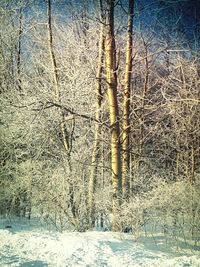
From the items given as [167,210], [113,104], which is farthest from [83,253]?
[113,104]

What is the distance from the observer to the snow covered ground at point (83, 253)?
4.68 m

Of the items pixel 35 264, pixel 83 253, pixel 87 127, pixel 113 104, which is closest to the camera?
pixel 35 264

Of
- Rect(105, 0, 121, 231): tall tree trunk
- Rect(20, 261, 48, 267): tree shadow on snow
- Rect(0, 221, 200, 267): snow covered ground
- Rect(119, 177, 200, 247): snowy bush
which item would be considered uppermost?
Rect(105, 0, 121, 231): tall tree trunk

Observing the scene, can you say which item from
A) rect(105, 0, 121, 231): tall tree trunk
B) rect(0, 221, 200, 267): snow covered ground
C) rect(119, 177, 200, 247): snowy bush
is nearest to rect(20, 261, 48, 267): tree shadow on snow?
rect(0, 221, 200, 267): snow covered ground

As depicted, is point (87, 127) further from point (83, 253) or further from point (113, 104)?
point (83, 253)

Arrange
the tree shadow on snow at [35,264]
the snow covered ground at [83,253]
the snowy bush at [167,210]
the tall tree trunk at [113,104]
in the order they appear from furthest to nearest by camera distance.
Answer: the tall tree trunk at [113,104], the snowy bush at [167,210], the snow covered ground at [83,253], the tree shadow on snow at [35,264]

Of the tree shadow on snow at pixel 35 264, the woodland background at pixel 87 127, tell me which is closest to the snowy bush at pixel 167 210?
the woodland background at pixel 87 127

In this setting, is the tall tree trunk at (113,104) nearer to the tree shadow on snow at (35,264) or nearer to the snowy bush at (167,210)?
Answer: the snowy bush at (167,210)

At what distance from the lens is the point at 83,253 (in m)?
5.11

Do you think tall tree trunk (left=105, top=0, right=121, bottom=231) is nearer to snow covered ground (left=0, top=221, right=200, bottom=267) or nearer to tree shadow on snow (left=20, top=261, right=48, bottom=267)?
snow covered ground (left=0, top=221, right=200, bottom=267)

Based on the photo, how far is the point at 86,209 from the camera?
894 centimetres

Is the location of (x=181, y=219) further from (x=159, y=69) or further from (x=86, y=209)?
(x=159, y=69)

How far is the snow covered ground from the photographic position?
15.4ft

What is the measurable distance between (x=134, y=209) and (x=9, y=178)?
22.8 feet
